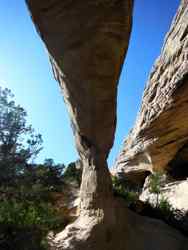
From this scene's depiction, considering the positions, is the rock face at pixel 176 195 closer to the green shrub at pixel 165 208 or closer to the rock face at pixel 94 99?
the green shrub at pixel 165 208

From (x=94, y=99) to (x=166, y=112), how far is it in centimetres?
539

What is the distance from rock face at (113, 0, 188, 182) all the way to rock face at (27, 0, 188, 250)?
4.12 meters

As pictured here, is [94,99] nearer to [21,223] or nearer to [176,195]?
[21,223]

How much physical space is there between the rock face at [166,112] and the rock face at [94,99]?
13.5 ft

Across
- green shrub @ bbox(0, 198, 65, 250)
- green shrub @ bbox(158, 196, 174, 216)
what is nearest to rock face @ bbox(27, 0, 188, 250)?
green shrub @ bbox(158, 196, 174, 216)

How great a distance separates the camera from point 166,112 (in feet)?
38.6

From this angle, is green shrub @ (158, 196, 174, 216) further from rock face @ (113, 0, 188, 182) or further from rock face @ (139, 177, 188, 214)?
rock face @ (113, 0, 188, 182)

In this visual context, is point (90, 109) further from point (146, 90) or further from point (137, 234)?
point (146, 90)

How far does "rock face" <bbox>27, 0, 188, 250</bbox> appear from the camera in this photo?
5801 mm

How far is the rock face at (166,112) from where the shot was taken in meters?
10.9

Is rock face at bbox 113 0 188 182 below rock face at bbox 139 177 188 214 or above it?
above

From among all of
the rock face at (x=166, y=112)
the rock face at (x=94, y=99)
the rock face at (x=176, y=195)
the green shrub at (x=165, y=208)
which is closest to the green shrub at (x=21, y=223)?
the rock face at (x=94, y=99)

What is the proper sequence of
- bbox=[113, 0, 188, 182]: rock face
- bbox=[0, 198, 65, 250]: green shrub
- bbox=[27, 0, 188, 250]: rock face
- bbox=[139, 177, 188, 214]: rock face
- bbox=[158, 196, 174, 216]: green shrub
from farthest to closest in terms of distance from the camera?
bbox=[139, 177, 188, 214]: rock face < bbox=[113, 0, 188, 182]: rock face < bbox=[158, 196, 174, 216]: green shrub < bbox=[27, 0, 188, 250]: rock face < bbox=[0, 198, 65, 250]: green shrub

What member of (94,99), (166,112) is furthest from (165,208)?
(94,99)
